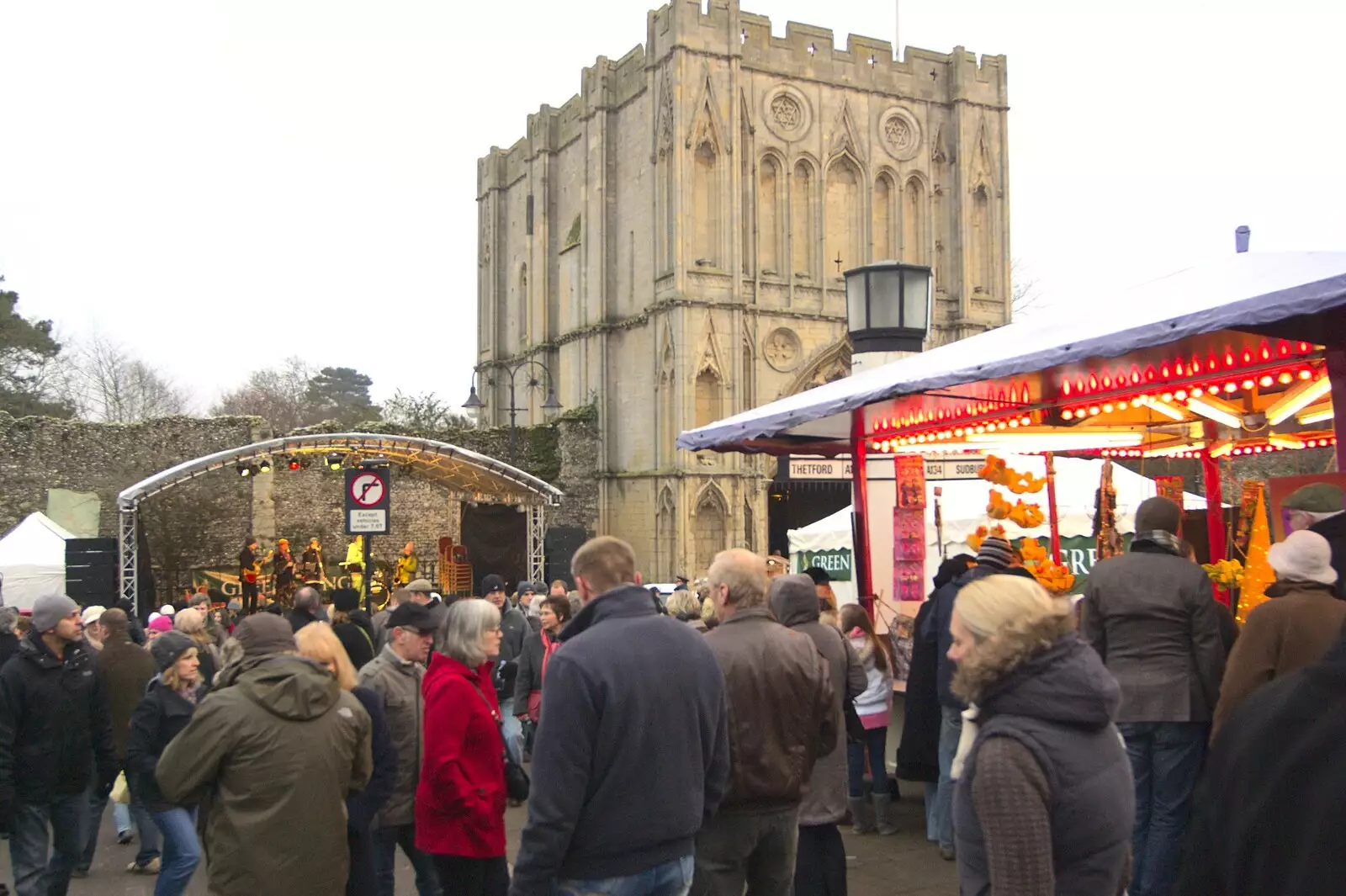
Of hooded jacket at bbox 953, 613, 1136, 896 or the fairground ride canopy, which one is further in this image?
the fairground ride canopy

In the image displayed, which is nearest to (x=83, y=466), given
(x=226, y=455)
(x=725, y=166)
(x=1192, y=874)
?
(x=226, y=455)

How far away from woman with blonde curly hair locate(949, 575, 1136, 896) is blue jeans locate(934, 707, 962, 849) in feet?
11.2

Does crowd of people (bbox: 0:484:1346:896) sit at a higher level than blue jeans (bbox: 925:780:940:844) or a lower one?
higher

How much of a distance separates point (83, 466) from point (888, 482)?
72.6 feet

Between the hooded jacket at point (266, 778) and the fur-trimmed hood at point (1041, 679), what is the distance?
6.96 feet

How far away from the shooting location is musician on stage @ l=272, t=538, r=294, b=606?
19.2 meters

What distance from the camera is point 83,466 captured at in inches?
1025

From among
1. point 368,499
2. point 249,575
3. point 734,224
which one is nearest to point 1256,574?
point 368,499

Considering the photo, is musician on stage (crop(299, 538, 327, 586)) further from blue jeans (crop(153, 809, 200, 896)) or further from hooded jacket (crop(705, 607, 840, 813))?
hooded jacket (crop(705, 607, 840, 813))

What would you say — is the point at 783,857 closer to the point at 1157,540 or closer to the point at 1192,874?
the point at 1157,540

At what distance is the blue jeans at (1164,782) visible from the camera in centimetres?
473

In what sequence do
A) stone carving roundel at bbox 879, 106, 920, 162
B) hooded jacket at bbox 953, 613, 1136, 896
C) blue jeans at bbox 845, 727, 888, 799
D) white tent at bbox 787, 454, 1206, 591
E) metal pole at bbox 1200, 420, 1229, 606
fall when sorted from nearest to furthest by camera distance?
hooded jacket at bbox 953, 613, 1136, 896, blue jeans at bbox 845, 727, 888, 799, metal pole at bbox 1200, 420, 1229, 606, white tent at bbox 787, 454, 1206, 591, stone carving roundel at bbox 879, 106, 920, 162

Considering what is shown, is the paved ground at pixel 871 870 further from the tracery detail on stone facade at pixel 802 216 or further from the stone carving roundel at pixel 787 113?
the stone carving roundel at pixel 787 113

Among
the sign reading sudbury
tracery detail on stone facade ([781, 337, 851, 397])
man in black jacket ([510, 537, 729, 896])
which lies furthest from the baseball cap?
tracery detail on stone facade ([781, 337, 851, 397])
